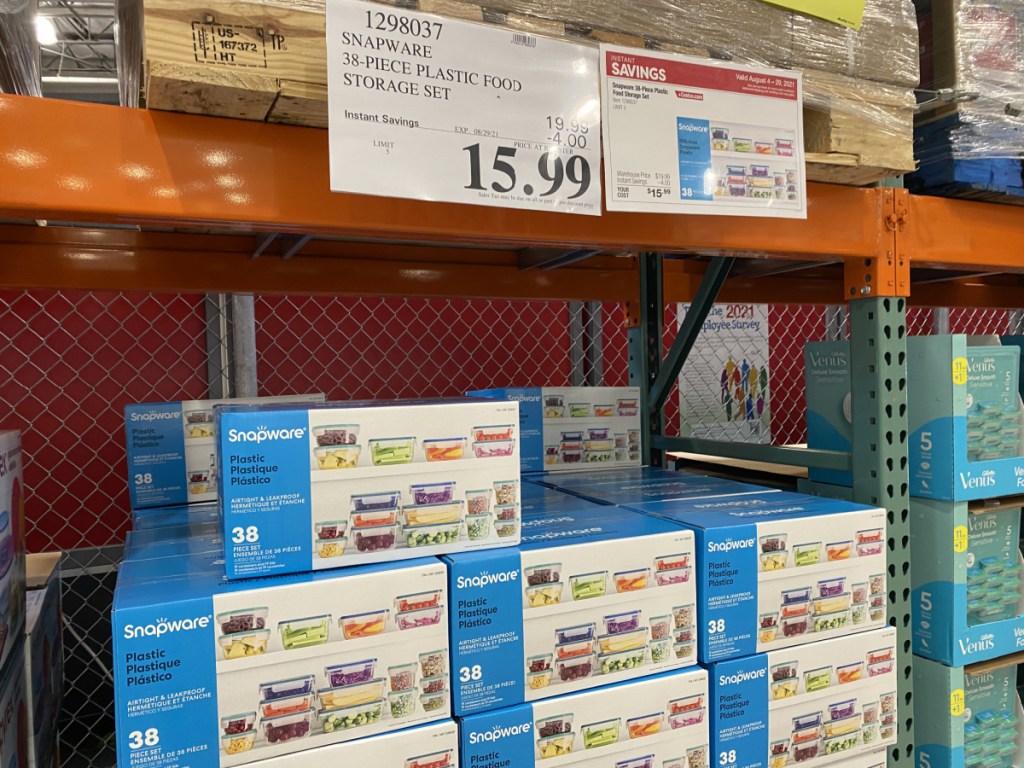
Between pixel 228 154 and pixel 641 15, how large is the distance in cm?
54

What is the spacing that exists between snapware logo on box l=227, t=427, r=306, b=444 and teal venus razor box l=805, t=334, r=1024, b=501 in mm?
1018

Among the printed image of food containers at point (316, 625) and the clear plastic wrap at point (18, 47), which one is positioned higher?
the clear plastic wrap at point (18, 47)

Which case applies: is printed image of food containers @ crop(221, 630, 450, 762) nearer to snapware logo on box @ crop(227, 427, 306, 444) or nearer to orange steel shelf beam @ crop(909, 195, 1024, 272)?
snapware logo on box @ crop(227, 427, 306, 444)

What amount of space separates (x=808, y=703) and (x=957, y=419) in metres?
0.56

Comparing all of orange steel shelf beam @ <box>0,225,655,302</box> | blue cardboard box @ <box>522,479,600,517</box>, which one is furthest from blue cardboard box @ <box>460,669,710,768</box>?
orange steel shelf beam @ <box>0,225,655,302</box>

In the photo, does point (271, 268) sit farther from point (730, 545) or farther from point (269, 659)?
point (730, 545)

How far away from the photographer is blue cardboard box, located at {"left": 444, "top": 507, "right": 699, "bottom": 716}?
0.90m

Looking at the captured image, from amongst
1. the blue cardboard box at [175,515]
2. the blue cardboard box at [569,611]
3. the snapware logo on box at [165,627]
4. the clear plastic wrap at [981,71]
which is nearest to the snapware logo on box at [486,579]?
the blue cardboard box at [569,611]

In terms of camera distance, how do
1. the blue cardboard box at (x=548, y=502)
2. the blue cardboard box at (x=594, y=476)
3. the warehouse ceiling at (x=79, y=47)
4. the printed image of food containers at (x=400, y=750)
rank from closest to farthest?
the printed image of food containers at (x=400, y=750) < the blue cardboard box at (x=548, y=502) < the blue cardboard box at (x=594, y=476) < the warehouse ceiling at (x=79, y=47)

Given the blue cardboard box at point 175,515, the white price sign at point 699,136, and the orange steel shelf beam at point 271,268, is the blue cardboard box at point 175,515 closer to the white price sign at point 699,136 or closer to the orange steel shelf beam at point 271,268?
the orange steel shelf beam at point 271,268

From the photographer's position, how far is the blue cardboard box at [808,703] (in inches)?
41.0

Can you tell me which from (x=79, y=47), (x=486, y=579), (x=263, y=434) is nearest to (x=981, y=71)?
(x=486, y=579)

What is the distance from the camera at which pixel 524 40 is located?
34.4 inches

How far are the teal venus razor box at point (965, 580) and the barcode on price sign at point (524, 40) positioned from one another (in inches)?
41.5
